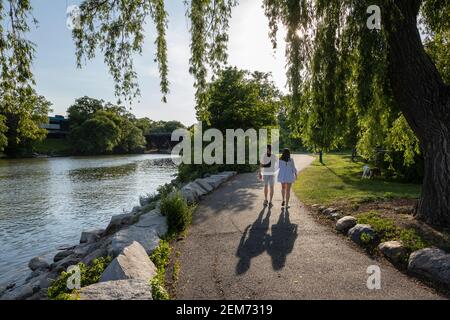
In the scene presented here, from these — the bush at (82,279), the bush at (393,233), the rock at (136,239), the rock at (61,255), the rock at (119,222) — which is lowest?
the rock at (61,255)

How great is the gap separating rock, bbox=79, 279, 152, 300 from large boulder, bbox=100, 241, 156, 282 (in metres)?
0.30

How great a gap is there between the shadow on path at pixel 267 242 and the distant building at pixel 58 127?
9426 centimetres

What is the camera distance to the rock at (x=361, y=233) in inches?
263

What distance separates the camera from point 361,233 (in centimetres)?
686

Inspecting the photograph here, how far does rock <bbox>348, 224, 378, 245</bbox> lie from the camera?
6.67 metres

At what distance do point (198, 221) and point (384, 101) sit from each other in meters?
6.37

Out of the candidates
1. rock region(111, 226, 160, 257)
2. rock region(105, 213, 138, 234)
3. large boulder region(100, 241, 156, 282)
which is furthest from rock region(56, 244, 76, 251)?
large boulder region(100, 241, 156, 282)

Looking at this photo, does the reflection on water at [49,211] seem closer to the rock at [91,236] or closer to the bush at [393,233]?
the rock at [91,236]

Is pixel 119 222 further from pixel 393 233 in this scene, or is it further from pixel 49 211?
pixel 393 233

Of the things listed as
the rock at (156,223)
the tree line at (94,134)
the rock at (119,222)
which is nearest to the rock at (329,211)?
the rock at (156,223)

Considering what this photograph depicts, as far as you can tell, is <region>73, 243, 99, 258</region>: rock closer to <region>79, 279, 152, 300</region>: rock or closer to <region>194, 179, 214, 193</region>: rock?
<region>79, 279, 152, 300</region>: rock

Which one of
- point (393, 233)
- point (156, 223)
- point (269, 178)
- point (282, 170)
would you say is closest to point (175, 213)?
point (156, 223)
